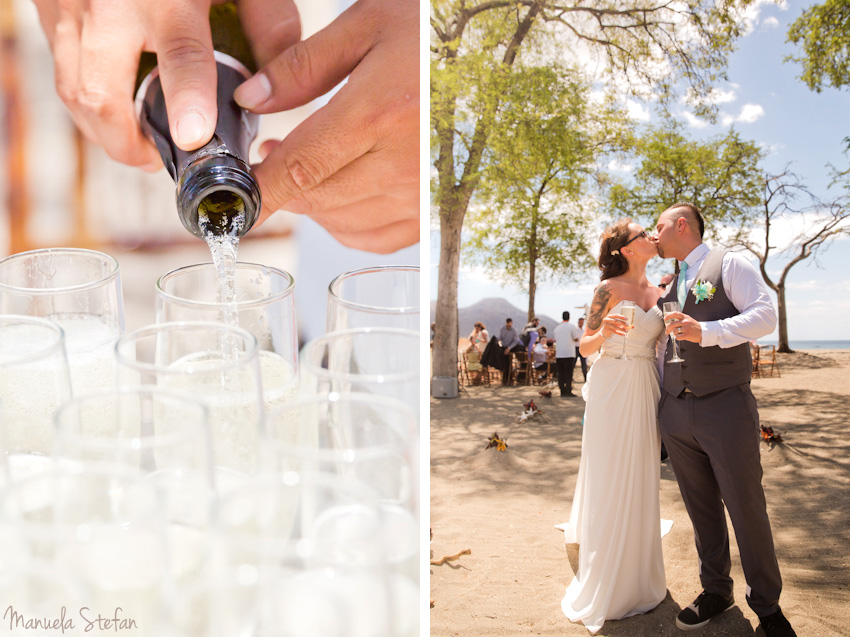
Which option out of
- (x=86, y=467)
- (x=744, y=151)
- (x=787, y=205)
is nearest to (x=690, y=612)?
(x=787, y=205)

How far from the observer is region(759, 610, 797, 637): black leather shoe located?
1.69 m

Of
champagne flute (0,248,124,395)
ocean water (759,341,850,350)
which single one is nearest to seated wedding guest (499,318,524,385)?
ocean water (759,341,850,350)

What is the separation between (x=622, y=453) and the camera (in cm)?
192

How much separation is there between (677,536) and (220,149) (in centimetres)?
196

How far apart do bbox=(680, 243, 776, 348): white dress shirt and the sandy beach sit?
633mm

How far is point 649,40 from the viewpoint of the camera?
7.59ft

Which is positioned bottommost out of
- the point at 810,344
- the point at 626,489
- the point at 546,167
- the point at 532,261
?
the point at 626,489

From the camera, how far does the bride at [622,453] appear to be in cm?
188

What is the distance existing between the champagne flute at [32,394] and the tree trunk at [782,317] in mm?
2092

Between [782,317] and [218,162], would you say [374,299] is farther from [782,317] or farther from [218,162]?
[782,317]

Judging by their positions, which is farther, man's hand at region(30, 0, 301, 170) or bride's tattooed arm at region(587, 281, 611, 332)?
bride's tattooed arm at region(587, 281, 611, 332)

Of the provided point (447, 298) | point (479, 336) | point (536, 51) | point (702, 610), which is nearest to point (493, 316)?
point (479, 336)

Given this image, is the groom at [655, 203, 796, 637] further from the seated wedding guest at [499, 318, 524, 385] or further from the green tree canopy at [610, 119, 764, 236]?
the seated wedding guest at [499, 318, 524, 385]

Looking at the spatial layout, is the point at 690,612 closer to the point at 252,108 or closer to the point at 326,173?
the point at 326,173
